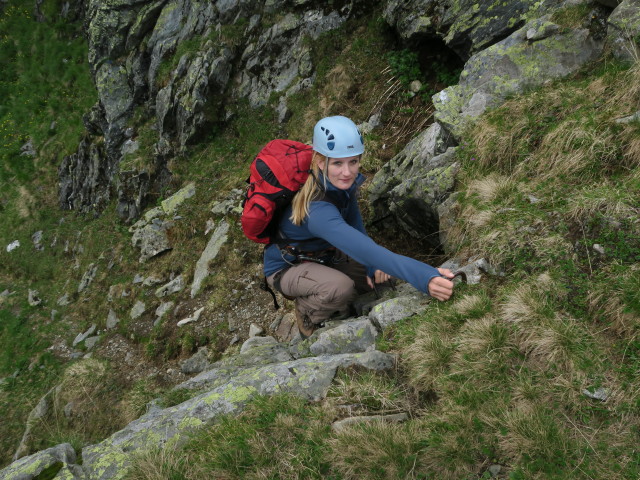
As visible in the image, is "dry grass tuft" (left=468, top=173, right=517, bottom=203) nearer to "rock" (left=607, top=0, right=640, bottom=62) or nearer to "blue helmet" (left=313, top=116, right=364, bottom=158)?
"blue helmet" (left=313, top=116, right=364, bottom=158)

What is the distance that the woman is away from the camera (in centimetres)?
432

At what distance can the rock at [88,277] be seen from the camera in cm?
1438

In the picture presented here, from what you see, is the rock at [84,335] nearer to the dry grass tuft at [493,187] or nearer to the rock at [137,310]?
the rock at [137,310]

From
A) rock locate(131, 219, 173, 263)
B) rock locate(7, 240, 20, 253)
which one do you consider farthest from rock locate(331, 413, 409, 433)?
rock locate(7, 240, 20, 253)

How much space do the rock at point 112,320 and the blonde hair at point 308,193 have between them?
30.8 feet

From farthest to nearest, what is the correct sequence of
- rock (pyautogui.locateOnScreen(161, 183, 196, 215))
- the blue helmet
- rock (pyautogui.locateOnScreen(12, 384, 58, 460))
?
rock (pyautogui.locateOnScreen(161, 183, 196, 215))
rock (pyautogui.locateOnScreen(12, 384, 58, 460))
the blue helmet

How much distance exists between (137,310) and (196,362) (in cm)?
364

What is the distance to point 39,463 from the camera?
3.64m

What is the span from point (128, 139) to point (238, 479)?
54.3ft

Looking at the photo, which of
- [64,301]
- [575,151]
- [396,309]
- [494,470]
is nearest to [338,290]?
[396,309]

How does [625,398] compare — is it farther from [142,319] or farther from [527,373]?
[142,319]

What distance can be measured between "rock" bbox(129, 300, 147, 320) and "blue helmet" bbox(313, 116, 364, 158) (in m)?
8.79

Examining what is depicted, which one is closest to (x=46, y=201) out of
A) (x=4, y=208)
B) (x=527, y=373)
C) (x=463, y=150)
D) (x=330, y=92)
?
(x=4, y=208)

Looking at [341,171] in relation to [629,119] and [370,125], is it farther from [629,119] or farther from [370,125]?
[370,125]
